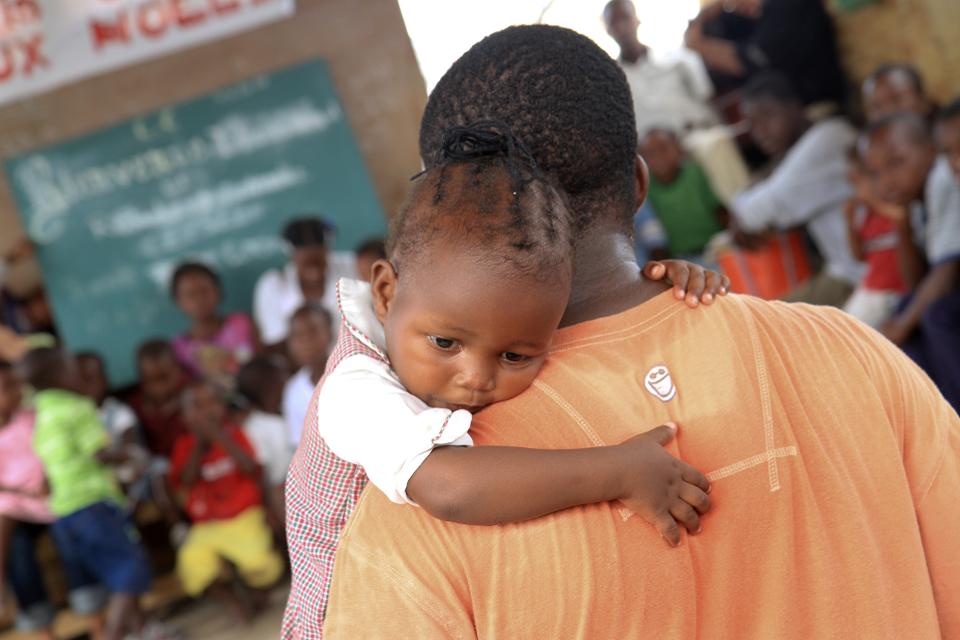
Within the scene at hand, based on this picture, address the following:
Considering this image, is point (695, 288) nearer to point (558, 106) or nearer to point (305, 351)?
point (558, 106)

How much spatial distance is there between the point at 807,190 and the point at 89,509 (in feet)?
12.6

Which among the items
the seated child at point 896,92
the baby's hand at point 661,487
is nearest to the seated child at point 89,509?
the seated child at point 896,92

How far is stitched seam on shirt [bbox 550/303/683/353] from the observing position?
1326 millimetres

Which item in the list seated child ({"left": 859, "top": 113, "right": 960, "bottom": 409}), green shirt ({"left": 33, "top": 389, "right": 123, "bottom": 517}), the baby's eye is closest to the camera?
the baby's eye

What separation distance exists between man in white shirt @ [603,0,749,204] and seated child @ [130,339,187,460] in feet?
10.1

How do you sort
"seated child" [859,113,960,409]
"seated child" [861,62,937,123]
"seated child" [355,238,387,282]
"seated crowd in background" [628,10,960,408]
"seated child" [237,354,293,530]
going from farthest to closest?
"seated child" [355,238,387,282], "seated child" [237,354,293,530], "seated child" [861,62,937,123], "seated crowd in background" [628,10,960,408], "seated child" [859,113,960,409]

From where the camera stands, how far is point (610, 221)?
1465 millimetres

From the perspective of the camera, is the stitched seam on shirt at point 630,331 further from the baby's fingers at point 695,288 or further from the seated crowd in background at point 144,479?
the seated crowd in background at point 144,479

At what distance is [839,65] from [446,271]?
5.36 m

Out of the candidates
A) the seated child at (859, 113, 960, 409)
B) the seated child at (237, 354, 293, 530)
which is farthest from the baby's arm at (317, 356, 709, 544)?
the seated child at (237, 354, 293, 530)

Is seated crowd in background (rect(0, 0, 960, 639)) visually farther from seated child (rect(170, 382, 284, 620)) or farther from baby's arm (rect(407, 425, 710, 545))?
baby's arm (rect(407, 425, 710, 545))

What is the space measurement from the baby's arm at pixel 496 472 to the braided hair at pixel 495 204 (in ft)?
0.69

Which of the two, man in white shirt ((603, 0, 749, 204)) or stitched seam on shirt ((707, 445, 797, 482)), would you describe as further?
man in white shirt ((603, 0, 749, 204))

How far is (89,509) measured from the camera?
530 cm
